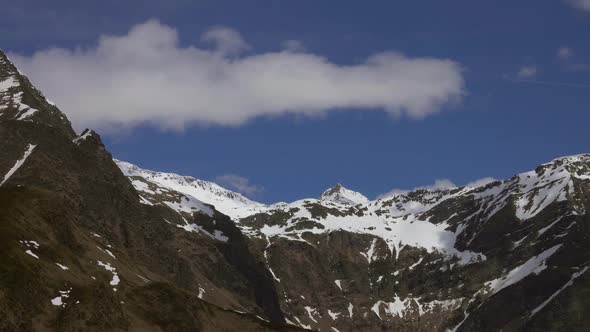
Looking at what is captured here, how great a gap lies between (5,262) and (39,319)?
16.2m

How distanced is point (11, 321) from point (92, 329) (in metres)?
21.6

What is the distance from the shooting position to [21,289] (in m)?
194

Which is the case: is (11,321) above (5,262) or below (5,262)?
below

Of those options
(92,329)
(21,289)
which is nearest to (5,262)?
(21,289)

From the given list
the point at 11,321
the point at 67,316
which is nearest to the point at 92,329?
the point at 67,316

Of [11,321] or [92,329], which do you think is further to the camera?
[92,329]

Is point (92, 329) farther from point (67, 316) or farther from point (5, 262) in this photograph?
point (5, 262)

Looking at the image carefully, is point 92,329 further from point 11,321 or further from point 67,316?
point 11,321

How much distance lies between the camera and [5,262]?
200 m

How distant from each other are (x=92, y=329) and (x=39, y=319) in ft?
41.0

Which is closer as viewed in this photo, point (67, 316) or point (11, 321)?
point (11, 321)

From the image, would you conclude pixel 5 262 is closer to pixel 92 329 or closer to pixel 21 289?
pixel 21 289

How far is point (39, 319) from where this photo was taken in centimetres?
19225

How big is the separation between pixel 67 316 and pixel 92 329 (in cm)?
661
